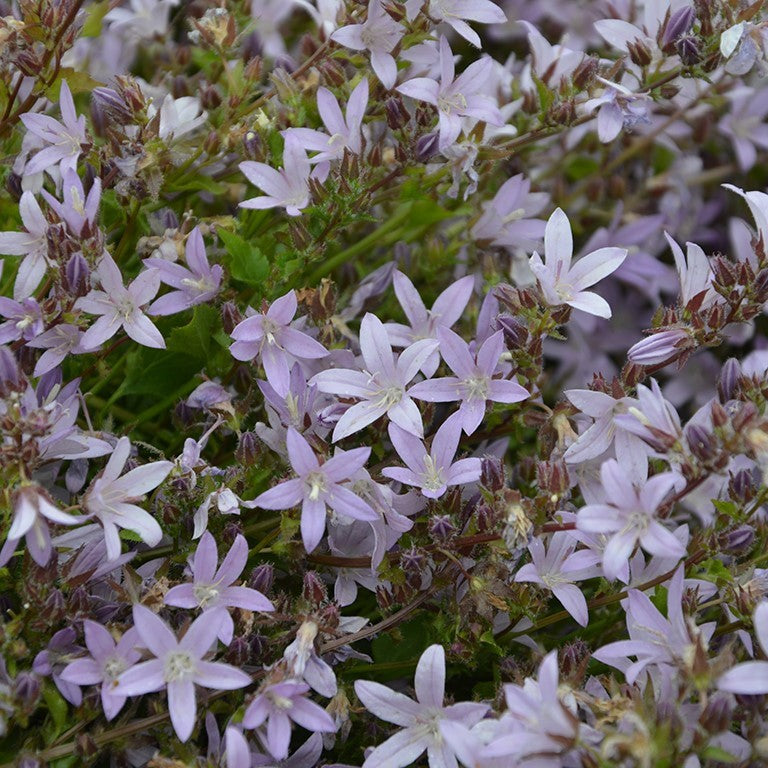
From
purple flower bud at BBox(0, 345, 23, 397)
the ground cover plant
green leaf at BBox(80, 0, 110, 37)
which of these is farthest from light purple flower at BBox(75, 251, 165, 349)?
green leaf at BBox(80, 0, 110, 37)

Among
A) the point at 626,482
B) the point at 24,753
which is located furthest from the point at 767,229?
the point at 24,753

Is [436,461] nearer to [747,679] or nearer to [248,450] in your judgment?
[248,450]

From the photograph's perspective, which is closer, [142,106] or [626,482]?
[626,482]

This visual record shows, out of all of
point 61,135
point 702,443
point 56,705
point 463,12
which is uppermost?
point 463,12

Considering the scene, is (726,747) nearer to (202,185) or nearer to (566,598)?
(566,598)

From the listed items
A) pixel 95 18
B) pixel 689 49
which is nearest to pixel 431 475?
pixel 689 49

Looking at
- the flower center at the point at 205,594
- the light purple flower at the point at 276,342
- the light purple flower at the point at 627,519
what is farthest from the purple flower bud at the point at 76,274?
the light purple flower at the point at 627,519
